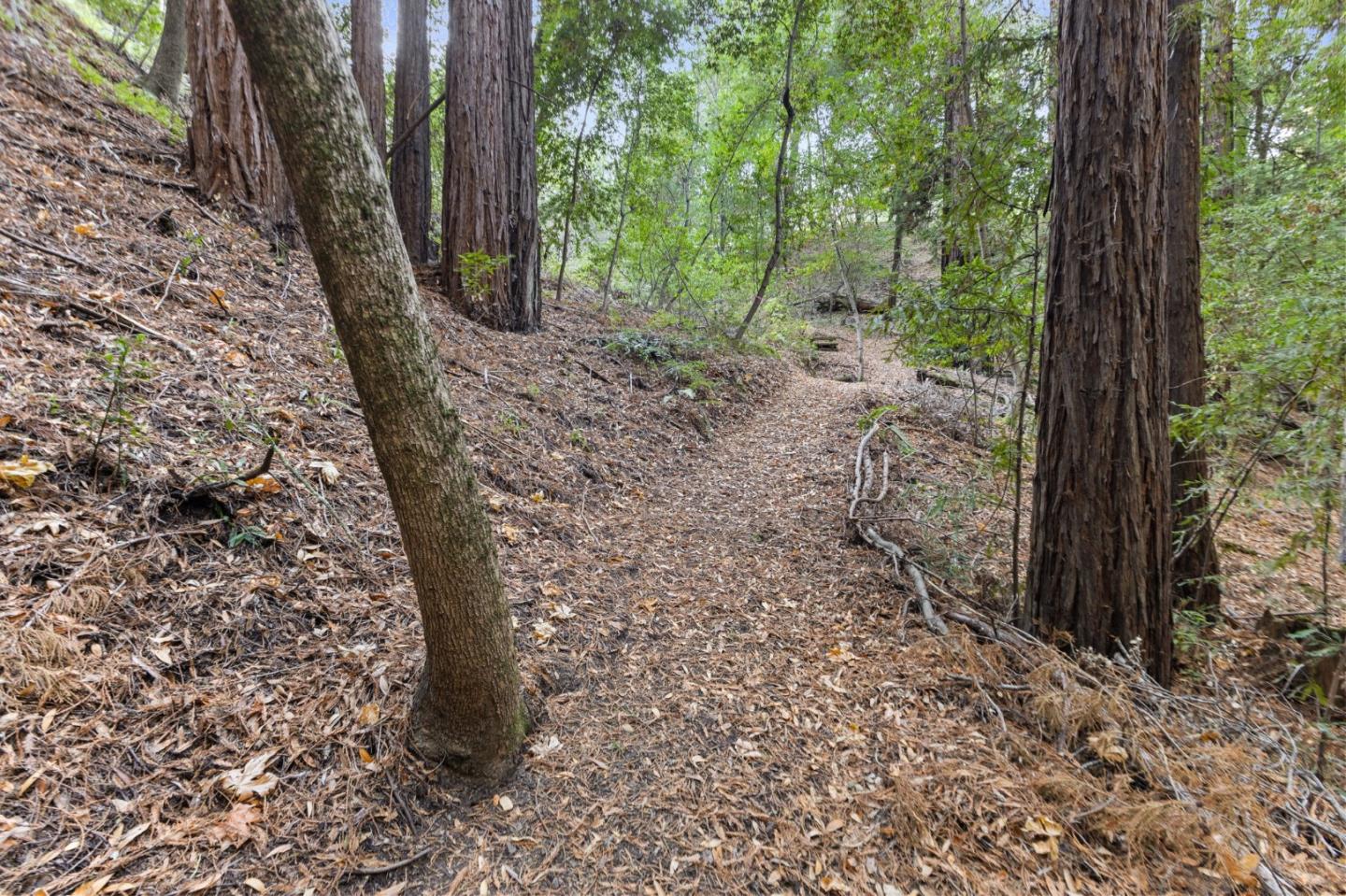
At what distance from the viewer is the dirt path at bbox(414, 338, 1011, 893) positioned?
198cm

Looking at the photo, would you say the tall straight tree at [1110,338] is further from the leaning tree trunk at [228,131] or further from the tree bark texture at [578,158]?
the tree bark texture at [578,158]

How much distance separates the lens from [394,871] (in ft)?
6.09

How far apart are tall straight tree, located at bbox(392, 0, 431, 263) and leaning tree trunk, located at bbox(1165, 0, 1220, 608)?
814cm

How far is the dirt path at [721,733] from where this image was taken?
198 cm

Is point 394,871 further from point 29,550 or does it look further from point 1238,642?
point 1238,642

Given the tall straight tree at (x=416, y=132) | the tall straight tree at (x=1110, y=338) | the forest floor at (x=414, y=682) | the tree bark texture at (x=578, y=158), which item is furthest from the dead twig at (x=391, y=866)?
the tree bark texture at (x=578, y=158)

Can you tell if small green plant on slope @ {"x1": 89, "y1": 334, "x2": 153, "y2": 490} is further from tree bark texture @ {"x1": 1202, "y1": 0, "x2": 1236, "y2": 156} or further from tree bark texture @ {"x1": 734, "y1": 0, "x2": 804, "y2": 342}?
tree bark texture @ {"x1": 734, "y1": 0, "x2": 804, "y2": 342}

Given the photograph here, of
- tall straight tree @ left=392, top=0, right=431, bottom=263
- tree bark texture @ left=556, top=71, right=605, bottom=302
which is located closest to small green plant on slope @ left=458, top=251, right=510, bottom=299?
tall straight tree @ left=392, top=0, right=431, bottom=263

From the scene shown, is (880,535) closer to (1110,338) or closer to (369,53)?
(1110,338)

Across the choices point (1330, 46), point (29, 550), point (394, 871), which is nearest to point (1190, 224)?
point (1330, 46)

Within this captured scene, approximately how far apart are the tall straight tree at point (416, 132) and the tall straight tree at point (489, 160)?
1.32m

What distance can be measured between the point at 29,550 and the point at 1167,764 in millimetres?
4465

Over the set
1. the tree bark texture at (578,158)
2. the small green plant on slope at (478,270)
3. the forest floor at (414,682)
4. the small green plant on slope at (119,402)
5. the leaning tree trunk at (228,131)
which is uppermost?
the tree bark texture at (578,158)

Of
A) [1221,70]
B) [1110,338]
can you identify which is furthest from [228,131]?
[1221,70]
